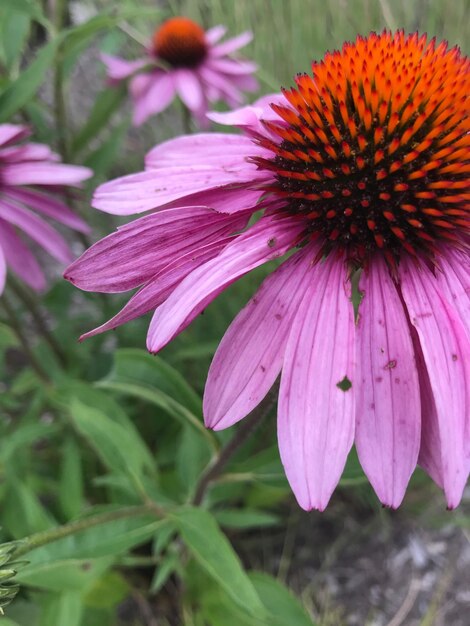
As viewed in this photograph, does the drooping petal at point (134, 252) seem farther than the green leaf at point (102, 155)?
No

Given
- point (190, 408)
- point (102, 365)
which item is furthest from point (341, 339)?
point (102, 365)

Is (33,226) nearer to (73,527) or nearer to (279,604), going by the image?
(73,527)

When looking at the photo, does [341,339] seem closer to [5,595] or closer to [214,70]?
[5,595]

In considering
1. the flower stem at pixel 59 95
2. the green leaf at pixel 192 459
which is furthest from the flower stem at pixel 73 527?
the flower stem at pixel 59 95

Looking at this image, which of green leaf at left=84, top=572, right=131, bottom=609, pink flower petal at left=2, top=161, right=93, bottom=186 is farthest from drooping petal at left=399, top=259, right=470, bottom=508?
green leaf at left=84, top=572, right=131, bottom=609

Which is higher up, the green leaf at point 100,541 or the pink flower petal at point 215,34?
the pink flower petal at point 215,34

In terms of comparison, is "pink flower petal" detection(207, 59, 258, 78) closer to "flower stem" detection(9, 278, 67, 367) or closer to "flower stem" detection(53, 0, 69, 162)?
"flower stem" detection(53, 0, 69, 162)

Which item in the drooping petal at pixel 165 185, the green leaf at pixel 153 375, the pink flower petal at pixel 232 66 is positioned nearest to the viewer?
the drooping petal at pixel 165 185

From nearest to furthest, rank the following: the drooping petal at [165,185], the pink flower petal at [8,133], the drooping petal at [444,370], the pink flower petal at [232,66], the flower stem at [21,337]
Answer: the drooping petal at [444,370], the drooping petal at [165,185], the pink flower petal at [8,133], the flower stem at [21,337], the pink flower petal at [232,66]

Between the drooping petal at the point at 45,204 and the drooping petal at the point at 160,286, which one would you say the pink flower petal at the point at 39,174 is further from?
the drooping petal at the point at 160,286
